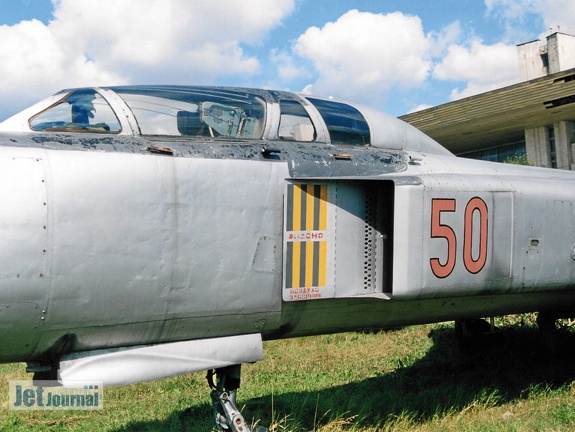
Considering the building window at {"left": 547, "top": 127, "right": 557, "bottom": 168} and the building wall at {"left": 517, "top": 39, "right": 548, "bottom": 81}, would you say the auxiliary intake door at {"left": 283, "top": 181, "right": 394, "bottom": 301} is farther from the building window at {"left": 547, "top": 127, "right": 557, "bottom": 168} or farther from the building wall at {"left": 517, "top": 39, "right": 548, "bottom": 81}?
the building wall at {"left": 517, "top": 39, "right": 548, "bottom": 81}

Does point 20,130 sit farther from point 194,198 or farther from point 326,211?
point 326,211

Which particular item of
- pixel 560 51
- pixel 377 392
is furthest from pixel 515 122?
pixel 377 392

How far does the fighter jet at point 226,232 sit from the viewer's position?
3459 mm

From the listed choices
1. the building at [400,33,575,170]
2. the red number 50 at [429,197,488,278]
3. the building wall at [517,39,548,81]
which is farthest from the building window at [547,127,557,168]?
the red number 50 at [429,197,488,278]

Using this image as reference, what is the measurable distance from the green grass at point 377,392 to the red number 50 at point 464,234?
5.18 ft

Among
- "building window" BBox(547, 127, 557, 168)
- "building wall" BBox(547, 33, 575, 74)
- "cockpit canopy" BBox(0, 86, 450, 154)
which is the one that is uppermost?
"building wall" BBox(547, 33, 575, 74)

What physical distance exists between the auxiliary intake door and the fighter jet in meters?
0.01

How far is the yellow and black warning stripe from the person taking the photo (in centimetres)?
411

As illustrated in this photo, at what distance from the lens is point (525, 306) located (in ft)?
18.5

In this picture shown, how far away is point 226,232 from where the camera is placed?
3928 millimetres

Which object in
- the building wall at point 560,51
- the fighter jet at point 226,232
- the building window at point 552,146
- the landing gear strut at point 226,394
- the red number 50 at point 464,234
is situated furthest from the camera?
the building wall at point 560,51

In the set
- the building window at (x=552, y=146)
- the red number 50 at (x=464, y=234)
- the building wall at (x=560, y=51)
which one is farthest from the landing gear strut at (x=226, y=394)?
the building wall at (x=560, y=51)

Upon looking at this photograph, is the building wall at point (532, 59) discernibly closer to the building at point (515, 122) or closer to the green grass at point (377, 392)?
the building at point (515, 122)

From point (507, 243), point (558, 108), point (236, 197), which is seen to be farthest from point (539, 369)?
point (558, 108)
